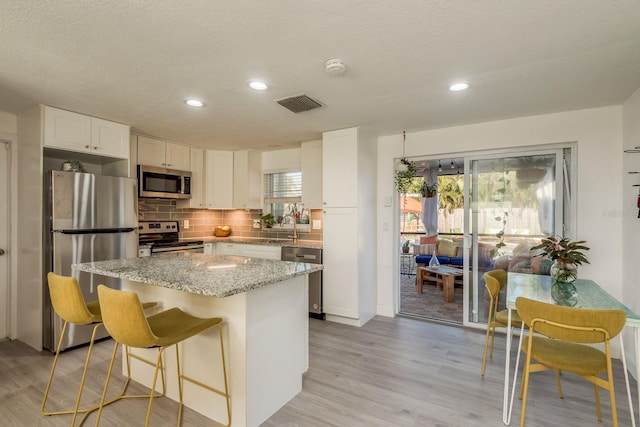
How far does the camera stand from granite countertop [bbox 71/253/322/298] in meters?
1.69

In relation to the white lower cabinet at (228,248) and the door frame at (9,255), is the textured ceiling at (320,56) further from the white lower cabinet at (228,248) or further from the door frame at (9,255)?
the white lower cabinet at (228,248)

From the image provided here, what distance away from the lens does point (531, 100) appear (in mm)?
2840

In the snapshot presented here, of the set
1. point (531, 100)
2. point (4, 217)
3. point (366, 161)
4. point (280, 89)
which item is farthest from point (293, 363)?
point (4, 217)

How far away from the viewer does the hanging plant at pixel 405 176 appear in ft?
12.7

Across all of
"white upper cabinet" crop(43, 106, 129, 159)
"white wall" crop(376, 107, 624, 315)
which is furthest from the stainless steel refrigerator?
"white wall" crop(376, 107, 624, 315)

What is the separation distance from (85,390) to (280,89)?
2.74m

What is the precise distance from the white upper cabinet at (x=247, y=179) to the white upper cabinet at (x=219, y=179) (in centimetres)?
8

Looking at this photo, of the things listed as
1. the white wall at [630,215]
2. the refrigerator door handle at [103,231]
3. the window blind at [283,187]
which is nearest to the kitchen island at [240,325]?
the refrigerator door handle at [103,231]

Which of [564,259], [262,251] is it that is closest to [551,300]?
[564,259]

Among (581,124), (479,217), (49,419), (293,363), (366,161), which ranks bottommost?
(49,419)

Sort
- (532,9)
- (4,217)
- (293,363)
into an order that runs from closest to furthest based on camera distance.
Result: (532,9) < (293,363) < (4,217)

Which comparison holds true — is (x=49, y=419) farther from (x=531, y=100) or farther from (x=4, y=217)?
(x=531, y=100)

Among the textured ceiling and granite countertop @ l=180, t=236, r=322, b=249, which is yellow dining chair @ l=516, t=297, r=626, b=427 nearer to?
the textured ceiling

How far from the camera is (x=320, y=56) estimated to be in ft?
6.83
